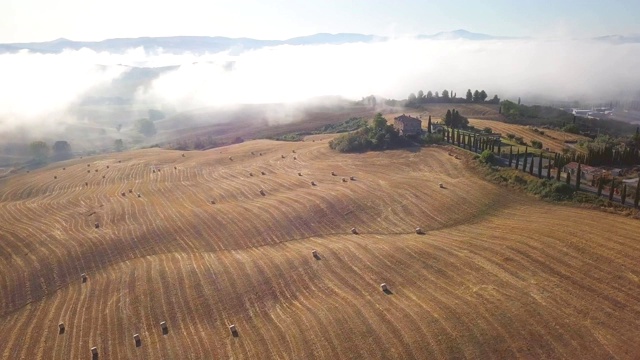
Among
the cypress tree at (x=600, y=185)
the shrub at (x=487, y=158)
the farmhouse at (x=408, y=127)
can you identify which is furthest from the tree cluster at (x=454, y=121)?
the cypress tree at (x=600, y=185)

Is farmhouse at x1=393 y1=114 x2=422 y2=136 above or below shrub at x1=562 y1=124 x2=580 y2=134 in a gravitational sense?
above

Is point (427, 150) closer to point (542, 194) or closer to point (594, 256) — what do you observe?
point (542, 194)

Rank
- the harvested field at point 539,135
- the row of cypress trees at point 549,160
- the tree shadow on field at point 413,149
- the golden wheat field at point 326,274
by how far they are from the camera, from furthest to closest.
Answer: the harvested field at point 539,135 < the tree shadow on field at point 413,149 < the row of cypress trees at point 549,160 < the golden wheat field at point 326,274

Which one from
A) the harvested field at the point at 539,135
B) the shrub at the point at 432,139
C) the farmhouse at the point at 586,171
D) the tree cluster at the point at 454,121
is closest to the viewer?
the farmhouse at the point at 586,171

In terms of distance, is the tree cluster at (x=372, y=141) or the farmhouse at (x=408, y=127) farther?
the farmhouse at (x=408, y=127)

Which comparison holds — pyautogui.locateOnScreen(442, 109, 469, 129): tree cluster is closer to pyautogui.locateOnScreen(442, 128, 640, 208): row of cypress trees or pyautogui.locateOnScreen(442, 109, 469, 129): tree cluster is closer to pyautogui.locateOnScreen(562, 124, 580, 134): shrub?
pyautogui.locateOnScreen(442, 128, 640, 208): row of cypress trees

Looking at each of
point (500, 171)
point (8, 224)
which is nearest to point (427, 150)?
point (500, 171)

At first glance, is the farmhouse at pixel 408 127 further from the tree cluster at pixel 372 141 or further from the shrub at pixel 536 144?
the shrub at pixel 536 144

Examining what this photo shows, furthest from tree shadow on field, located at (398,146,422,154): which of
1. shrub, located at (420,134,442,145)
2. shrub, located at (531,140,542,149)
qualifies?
shrub, located at (531,140,542,149)
